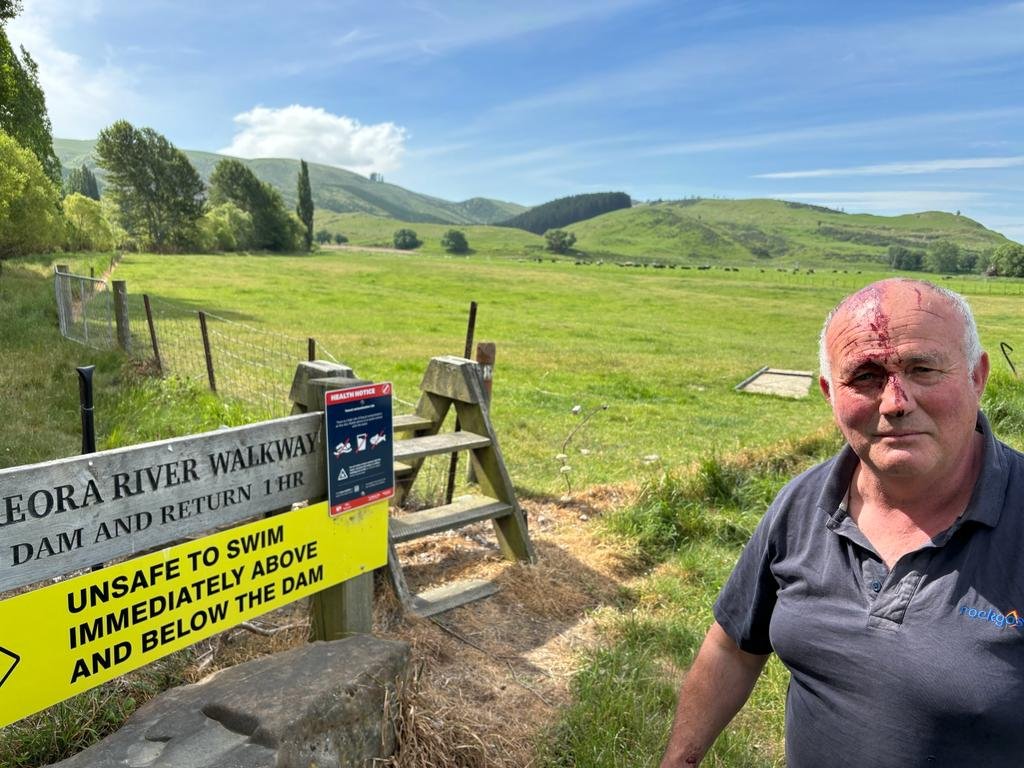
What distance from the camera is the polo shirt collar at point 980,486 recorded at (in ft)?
5.57

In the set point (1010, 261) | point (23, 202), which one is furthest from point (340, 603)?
point (1010, 261)

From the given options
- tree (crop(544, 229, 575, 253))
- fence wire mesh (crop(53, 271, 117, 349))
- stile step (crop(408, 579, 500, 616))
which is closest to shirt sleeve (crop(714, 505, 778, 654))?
stile step (crop(408, 579, 500, 616))

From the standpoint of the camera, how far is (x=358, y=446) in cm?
327

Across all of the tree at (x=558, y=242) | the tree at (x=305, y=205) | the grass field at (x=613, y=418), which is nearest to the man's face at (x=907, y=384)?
the grass field at (x=613, y=418)

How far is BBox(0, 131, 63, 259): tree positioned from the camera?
71.3 feet

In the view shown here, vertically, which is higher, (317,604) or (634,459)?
(317,604)

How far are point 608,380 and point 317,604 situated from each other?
13496 mm

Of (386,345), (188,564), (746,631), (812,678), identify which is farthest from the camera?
(386,345)

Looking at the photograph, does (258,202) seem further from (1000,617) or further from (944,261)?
(1000,617)

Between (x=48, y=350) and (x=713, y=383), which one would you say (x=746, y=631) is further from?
(x=713, y=383)

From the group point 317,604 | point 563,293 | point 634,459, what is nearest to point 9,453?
point 317,604

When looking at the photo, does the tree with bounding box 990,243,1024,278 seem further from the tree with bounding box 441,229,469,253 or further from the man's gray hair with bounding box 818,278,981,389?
the tree with bounding box 441,229,469,253

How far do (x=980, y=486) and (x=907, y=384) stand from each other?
0.30m

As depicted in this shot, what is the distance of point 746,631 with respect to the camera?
217 cm
